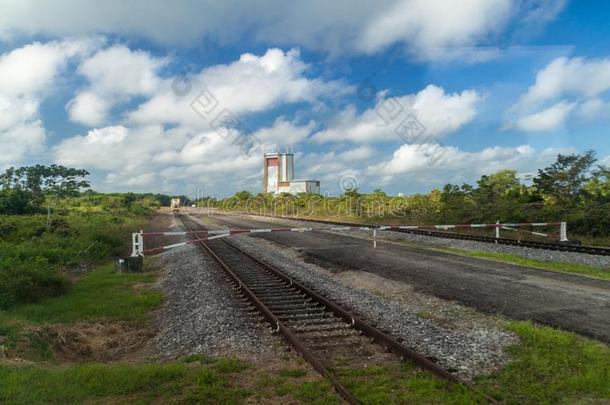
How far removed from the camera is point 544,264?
14250 mm

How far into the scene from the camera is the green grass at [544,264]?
41.4ft

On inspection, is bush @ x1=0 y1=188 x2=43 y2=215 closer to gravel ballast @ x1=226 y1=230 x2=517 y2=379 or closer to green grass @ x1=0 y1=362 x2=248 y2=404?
gravel ballast @ x1=226 y1=230 x2=517 y2=379

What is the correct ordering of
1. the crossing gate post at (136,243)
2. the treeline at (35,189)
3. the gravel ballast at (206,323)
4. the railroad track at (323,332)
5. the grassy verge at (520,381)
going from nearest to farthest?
the grassy verge at (520,381) → the railroad track at (323,332) → the gravel ballast at (206,323) → the crossing gate post at (136,243) → the treeline at (35,189)

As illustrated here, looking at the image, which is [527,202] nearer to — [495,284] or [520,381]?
[495,284]

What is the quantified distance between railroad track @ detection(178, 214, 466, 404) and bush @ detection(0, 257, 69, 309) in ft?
13.9

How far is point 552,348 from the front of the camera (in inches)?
249

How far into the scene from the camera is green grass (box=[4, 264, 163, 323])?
9.17 metres

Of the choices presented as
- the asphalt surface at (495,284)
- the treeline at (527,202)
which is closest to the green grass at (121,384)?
the asphalt surface at (495,284)

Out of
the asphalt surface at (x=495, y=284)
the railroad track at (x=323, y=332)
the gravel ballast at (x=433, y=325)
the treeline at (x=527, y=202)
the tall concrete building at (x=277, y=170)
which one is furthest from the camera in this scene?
the tall concrete building at (x=277, y=170)

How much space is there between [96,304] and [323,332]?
570 cm

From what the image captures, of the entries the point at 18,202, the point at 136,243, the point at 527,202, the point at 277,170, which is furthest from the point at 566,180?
the point at 277,170

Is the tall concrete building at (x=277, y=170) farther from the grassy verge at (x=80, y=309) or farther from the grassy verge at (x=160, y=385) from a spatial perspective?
the grassy verge at (x=160, y=385)

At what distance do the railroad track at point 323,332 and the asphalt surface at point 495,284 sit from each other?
115 inches

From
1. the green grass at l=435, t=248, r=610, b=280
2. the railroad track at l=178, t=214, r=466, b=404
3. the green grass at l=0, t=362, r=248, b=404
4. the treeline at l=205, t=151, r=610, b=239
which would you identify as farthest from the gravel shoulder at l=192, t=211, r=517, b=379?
the treeline at l=205, t=151, r=610, b=239
